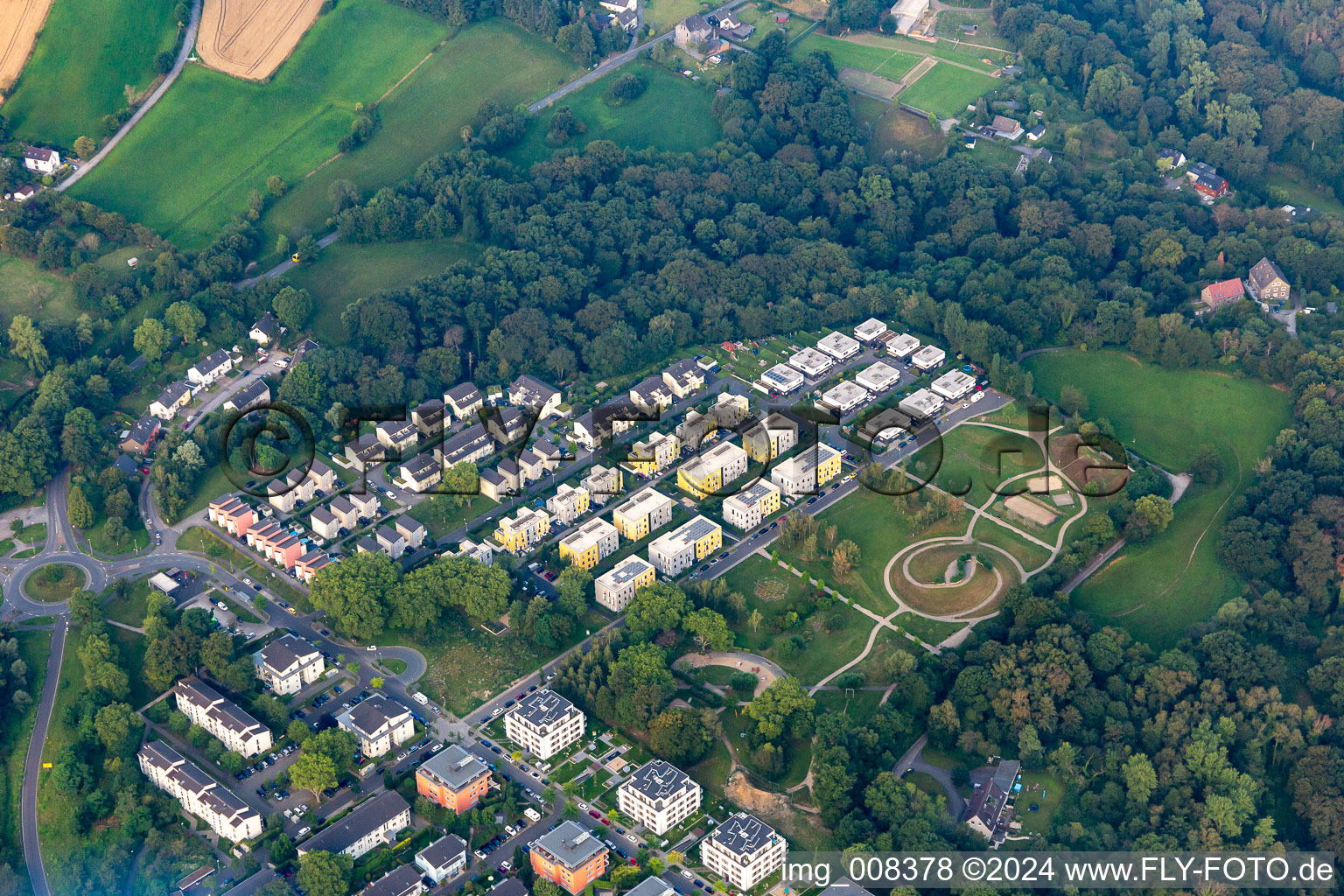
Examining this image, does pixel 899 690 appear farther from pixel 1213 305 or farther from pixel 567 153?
pixel 567 153

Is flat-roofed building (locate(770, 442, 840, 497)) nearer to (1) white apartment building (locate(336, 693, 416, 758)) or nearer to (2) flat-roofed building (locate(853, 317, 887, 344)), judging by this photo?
(2) flat-roofed building (locate(853, 317, 887, 344))

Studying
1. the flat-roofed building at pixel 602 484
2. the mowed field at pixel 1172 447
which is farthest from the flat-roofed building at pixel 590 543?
the mowed field at pixel 1172 447

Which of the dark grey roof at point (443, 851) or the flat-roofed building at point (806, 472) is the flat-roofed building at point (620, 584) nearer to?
the flat-roofed building at point (806, 472)

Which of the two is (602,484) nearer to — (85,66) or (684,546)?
(684,546)

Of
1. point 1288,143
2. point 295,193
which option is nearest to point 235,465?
point 295,193

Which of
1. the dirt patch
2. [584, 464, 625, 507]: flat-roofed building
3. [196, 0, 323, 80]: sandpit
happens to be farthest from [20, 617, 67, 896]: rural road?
[196, 0, 323, 80]: sandpit

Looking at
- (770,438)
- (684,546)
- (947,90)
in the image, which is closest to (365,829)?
(684,546)
